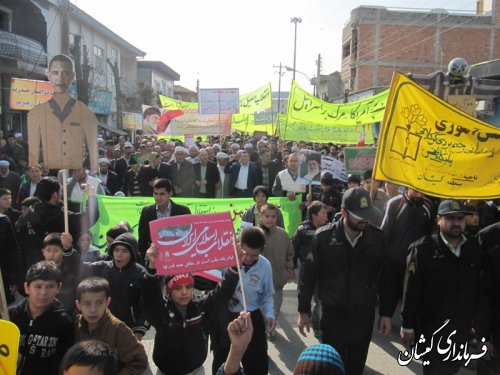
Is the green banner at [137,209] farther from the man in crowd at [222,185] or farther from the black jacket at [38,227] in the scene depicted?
the man in crowd at [222,185]

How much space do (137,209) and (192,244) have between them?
3.56m

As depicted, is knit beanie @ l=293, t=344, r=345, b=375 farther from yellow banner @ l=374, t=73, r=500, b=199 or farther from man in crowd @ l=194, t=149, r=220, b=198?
man in crowd @ l=194, t=149, r=220, b=198

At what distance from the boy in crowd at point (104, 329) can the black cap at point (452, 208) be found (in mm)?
2381

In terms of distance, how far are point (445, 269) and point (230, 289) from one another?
1581mm

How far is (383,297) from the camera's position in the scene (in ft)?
13.0

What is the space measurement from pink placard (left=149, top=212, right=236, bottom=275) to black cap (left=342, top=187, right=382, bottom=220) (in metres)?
0.94

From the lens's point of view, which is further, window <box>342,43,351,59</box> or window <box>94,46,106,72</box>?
window <box>342,43,351,59</box>

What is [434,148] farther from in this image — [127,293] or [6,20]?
[6,20]

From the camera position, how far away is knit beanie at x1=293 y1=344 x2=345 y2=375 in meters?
2.00

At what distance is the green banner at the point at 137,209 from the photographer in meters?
6.59

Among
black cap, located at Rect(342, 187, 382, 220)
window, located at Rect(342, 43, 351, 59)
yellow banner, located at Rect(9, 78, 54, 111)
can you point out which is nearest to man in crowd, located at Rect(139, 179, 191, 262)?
black cap, located at Rect(342, 187, 382, 220)

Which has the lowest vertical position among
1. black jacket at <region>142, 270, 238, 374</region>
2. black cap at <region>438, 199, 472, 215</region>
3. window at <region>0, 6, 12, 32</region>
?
black jacket at <region>142, 270, 238, 374</region>

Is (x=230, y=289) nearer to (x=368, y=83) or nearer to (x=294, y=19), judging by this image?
(x=368, y=83)

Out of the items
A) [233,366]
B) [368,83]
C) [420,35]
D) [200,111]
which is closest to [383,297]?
[233,366]
